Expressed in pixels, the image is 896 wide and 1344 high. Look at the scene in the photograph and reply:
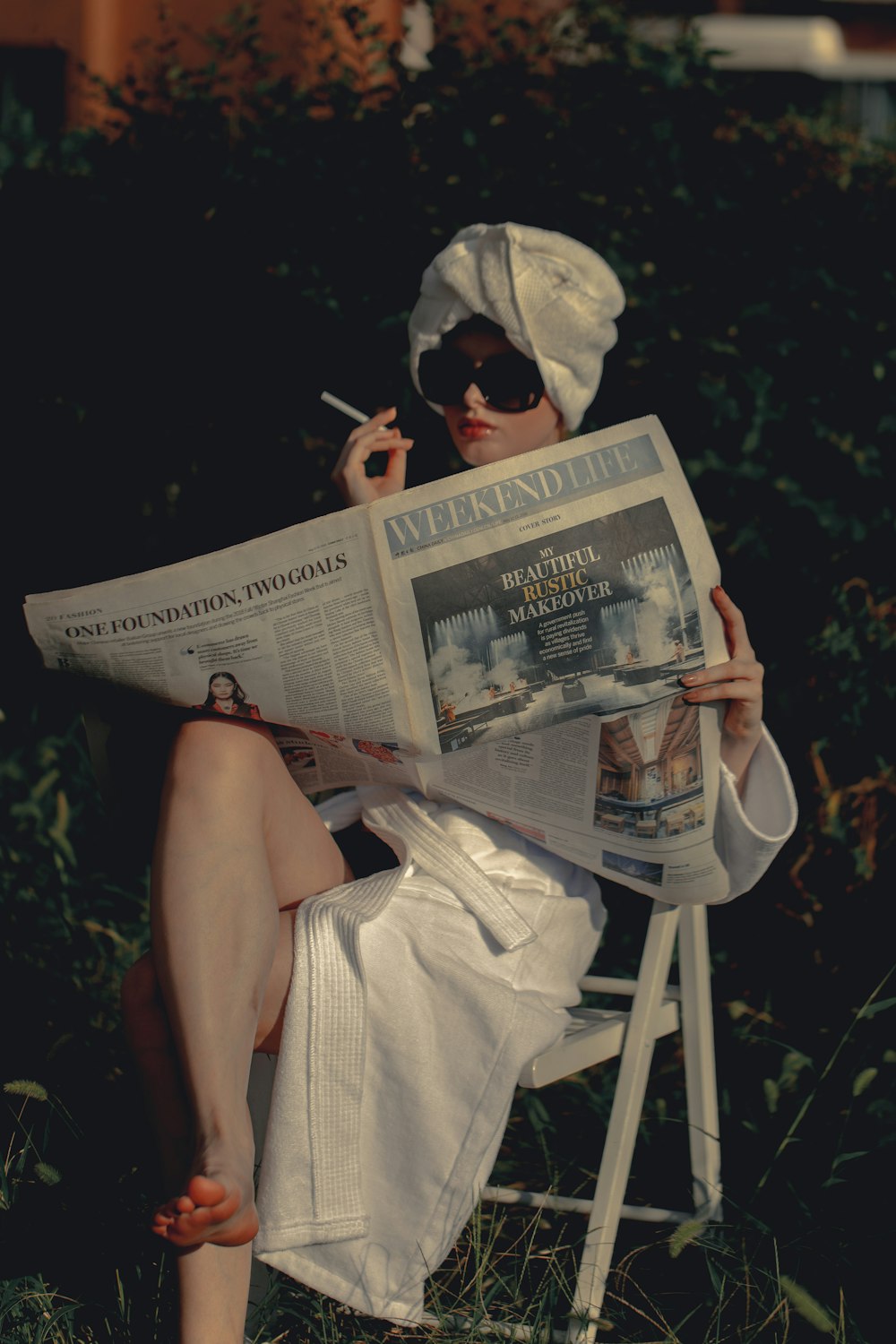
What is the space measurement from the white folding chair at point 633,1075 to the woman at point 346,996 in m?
0.10

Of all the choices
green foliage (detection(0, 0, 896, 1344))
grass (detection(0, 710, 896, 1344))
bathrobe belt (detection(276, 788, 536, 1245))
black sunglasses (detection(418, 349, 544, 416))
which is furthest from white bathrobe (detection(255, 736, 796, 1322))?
black sunglasses (detection(418, 349, 544, 416))

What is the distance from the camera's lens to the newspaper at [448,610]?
1555 millimetres

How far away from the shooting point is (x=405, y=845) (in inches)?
70.8

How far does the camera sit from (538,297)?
6.53 feet

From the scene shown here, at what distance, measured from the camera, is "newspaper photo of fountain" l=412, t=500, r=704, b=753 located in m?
1.58

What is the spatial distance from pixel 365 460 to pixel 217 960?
0.91m

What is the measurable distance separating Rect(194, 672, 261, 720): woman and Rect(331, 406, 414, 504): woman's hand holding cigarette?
518 mm

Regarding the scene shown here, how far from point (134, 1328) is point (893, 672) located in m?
1.71

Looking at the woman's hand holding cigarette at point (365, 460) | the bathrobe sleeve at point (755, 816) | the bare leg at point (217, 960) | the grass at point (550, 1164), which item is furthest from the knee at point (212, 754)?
the bathrobe sleeve at point (755, 816)

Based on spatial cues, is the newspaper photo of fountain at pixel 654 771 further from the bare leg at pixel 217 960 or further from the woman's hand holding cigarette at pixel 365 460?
the woman's hand holding cigarette at pixel 365 460

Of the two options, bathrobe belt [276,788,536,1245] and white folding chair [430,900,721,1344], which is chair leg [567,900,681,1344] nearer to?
white folding chair [430,900,721,1344]

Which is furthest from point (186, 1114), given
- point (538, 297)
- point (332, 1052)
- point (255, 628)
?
point (538, 297)

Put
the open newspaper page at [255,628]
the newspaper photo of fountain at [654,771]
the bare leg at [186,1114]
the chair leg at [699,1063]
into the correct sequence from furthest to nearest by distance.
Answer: the chair leg at [699,1063], the newspaper photo of fountain at [654,771], the open newspaper page at [255,628], the bare leg at [186,1114]

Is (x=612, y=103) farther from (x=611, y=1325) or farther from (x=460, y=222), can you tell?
(x=611, y=1325)
